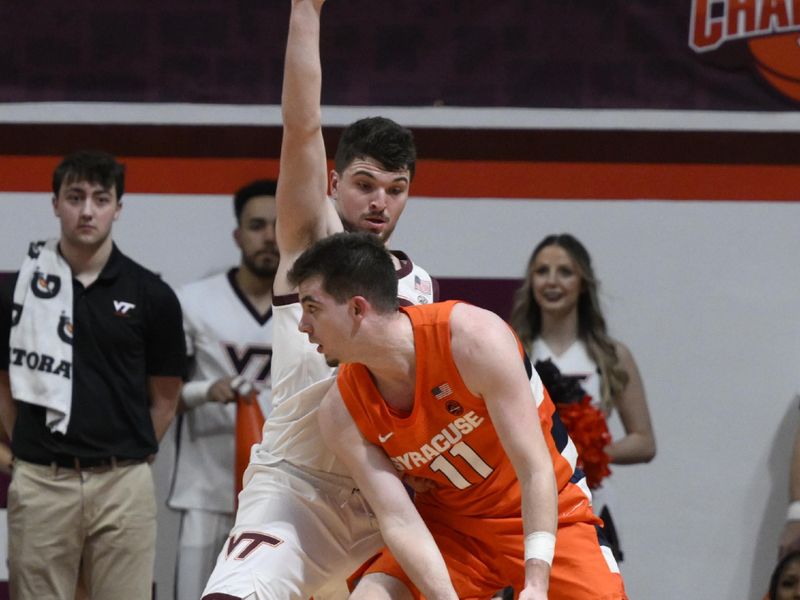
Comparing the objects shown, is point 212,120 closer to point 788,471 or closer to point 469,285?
point 469,285

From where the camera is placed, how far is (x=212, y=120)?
5840mm

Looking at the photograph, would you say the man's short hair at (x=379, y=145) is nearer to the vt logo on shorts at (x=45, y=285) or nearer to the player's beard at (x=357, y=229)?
the player's beard at (x=357, y=229)

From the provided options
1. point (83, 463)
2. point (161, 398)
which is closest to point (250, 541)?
point (83, 463)

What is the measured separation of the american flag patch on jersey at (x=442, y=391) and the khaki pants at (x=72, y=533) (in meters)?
1.97

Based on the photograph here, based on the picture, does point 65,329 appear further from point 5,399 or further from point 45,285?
point 5,399

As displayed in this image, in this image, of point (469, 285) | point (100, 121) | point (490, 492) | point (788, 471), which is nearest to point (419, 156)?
point (469, 285)

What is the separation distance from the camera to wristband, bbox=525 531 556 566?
3.29m

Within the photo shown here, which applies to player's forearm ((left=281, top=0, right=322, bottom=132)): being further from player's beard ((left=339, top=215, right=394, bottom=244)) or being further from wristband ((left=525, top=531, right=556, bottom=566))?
wristband ((left=525, top=531, right=556, bottom=566))

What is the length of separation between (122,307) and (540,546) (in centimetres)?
231

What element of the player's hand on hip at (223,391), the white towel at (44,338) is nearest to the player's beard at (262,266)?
the player's hand on hip at (223,391)

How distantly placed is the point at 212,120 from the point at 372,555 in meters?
2.51

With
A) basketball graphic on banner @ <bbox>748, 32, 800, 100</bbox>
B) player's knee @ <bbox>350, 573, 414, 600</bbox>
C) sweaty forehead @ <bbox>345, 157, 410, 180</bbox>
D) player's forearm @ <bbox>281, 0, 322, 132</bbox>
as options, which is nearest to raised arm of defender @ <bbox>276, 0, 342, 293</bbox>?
→ player's forearm @ <bbox>281, 0, 322, 132</bbox>

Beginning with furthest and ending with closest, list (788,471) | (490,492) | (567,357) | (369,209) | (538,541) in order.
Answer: (788,471), (567,357), (369,209), (490,492), (538,541)

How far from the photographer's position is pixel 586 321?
5.52 m
